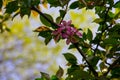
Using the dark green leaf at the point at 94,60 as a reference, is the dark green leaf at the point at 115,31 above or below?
above

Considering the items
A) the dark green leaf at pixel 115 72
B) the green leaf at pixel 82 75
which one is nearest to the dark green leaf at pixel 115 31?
the dark green leaf at pixel 115 72

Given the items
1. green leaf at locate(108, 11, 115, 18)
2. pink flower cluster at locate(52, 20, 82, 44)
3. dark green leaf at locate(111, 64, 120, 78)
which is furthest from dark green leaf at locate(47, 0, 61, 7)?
dark green leaf at locate(111, 64, 120, 78)

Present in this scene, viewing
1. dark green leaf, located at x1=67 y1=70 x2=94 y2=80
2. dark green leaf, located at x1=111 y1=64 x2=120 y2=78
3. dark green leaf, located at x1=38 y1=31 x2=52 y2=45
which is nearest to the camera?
dark green leaf, located at x1=67 y1=70 x2=94 y2=80

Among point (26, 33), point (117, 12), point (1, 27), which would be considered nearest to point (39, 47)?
point (26, 33)

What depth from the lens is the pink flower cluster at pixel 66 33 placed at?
5.81ft

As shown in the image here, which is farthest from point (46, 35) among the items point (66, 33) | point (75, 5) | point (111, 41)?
point (111, 41)

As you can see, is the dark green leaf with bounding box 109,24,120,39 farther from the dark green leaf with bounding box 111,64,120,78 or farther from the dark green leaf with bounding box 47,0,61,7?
the dark green leaf with bounding box 47,0,61,7

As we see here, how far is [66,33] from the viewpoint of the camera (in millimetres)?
1805

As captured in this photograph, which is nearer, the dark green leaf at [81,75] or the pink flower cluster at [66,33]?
the dark green leaf at [81,75]

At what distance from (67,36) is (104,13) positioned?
25 centimetres

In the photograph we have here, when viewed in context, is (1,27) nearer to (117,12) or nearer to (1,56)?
(117,12)

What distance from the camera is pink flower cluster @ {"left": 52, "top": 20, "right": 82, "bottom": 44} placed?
1.77 m

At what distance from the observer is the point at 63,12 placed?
185 cm

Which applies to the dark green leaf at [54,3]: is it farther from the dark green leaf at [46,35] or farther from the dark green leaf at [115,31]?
the dark green leaf at [115,31]
